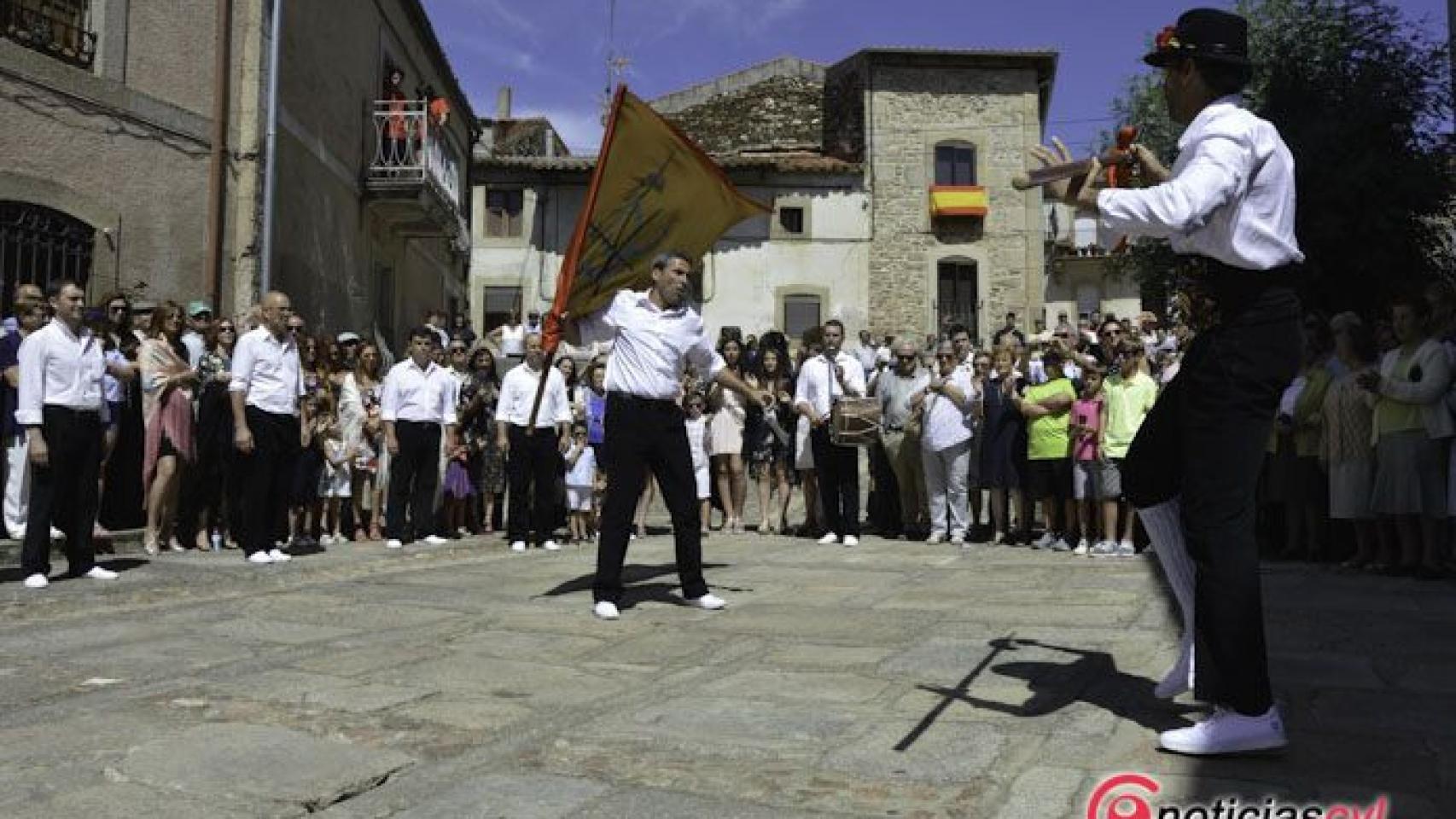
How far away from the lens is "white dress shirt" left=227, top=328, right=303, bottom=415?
8352mm

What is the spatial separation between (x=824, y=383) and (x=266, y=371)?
5057mm

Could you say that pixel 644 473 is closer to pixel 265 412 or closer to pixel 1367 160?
pixel 265 412

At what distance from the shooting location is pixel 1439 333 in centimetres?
793

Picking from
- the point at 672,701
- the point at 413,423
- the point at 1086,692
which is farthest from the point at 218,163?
the point at 1086,692

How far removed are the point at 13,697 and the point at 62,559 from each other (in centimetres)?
482

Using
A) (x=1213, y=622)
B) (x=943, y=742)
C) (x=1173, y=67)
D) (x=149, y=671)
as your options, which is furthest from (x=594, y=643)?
(x=1173, y=67)

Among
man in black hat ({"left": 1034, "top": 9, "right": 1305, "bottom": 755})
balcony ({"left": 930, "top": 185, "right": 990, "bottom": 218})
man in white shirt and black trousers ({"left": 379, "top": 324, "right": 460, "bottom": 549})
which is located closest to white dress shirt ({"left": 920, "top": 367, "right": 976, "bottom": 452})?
man in white shirt and black trousers ({"left": 379, "top": 324, "right": 460, "bottom": 549})

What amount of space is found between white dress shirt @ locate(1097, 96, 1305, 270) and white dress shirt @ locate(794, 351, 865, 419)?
746 centimetres

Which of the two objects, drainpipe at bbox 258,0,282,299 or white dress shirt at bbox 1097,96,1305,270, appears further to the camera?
drainpipe at bbox 258,0,282,299

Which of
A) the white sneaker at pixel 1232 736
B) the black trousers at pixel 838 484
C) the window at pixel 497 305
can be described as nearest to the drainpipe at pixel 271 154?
the black trousers at pixel 838 484

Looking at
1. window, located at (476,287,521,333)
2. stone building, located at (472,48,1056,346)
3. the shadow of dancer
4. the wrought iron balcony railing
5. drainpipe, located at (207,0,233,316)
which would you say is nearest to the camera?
the shadow of dancer

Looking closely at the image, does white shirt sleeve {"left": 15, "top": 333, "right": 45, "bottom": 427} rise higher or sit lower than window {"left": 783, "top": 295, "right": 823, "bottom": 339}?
lower

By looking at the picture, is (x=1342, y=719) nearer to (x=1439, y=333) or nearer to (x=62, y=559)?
(x=1439, y=333)

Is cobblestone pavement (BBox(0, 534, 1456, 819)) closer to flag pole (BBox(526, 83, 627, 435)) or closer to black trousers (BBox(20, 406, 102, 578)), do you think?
black trousers (BBox(20, 406, 102, 578))
